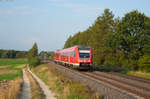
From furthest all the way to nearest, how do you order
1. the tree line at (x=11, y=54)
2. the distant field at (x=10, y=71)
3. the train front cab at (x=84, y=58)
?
the tree line at (x=11, y=54) → the distant field at (x=10, y=71) → the train front cab at (x=84, y=58)

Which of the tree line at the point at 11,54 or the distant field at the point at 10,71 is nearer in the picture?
the distant field at the point at 10,71

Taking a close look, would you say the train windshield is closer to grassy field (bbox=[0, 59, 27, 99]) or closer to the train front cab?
the train front cab

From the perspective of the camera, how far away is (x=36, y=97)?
448 inches

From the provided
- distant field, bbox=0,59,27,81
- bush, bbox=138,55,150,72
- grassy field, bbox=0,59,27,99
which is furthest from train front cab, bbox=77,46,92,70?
distant field, bbox=0,59,27,81

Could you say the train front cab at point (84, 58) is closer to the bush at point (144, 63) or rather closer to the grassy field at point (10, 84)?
the bush at point (144, 63)

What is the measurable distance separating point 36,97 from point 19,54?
5533 inches

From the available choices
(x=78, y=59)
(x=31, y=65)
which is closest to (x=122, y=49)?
(x=78, y=59)

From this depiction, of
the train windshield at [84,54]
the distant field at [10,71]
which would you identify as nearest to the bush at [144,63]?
the train windshield at [84,54]

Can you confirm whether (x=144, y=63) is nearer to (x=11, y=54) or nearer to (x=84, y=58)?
(x=84, y=58)

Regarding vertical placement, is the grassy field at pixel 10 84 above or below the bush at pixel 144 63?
below

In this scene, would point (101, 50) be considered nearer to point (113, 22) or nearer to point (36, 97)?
point (113, 22)

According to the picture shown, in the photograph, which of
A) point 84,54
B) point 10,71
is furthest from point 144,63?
point 10,71

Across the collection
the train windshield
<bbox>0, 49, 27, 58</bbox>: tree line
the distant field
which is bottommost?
the distant field

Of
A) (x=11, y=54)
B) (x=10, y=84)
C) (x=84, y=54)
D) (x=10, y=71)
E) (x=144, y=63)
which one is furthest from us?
(x=11, y=54)
